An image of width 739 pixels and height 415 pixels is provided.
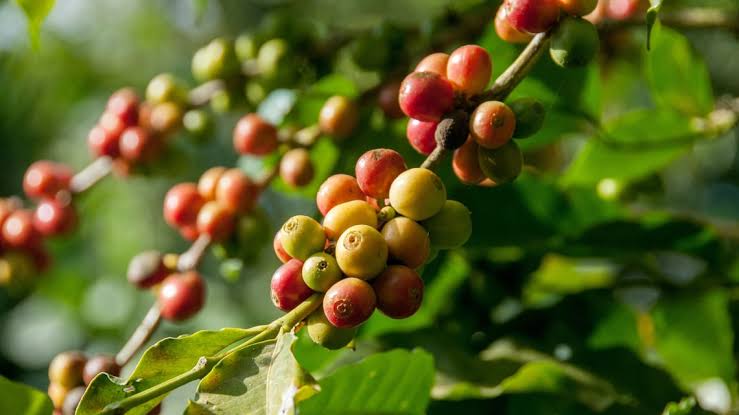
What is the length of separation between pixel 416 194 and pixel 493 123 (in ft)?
0.30

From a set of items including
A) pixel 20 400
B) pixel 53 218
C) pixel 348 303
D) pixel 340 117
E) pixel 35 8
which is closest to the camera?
pixel 348 303

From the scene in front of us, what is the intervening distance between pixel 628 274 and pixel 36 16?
0.92 m

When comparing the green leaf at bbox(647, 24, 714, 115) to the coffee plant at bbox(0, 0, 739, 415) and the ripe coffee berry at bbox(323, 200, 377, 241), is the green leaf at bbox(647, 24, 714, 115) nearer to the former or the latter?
the coffee plant at bbox(0, 0, 739, 415)

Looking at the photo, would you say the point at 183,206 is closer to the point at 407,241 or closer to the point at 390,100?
the point at 390,100

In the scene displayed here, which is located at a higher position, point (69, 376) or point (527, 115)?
point (527, 115)

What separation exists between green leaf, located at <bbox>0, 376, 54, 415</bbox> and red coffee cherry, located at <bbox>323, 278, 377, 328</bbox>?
0.93 feet

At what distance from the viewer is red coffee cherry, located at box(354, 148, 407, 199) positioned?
69 cm

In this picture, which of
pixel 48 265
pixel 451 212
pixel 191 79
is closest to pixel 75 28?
pixel 191 79

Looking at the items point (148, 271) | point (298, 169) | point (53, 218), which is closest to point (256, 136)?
point (298, 169)

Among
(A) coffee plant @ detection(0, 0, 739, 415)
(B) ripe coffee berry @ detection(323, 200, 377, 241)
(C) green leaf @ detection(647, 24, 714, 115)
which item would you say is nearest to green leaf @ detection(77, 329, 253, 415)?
(A) coffee plant @ detection(0, 0, 739, 415)

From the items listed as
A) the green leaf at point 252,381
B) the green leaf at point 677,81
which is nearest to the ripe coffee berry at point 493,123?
the green leaf at point 252,381

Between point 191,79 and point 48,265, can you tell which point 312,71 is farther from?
point 191,79

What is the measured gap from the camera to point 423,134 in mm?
749

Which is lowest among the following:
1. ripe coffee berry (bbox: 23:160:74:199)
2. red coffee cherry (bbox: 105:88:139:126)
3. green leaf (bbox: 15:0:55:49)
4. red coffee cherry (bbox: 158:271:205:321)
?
red coffee cherry (bbox: 158:271:205:321)
